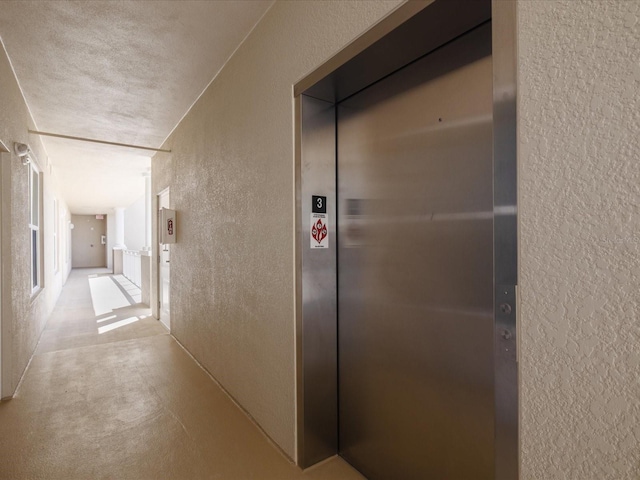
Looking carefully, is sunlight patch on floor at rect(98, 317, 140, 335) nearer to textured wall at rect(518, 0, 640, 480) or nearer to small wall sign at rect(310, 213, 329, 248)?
small wall sign at rect(310, 213, 329, 248)

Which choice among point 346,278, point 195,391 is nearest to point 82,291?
point 195,391

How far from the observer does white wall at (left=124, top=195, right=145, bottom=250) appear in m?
10.8

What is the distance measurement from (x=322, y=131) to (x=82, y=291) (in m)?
8.72

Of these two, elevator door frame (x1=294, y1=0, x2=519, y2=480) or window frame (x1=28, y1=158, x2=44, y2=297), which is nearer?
elevator door frame (x1=294, y1=0, x2=519, y2=480)

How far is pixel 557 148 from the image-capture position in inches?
31.5

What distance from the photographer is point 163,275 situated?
5164 mm

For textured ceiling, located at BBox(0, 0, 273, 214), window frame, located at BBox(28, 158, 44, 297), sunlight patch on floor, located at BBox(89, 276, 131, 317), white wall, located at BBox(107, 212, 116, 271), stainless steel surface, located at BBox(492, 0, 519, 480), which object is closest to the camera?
stainless steel surface, located at BBox(492, 0, 519, 480)

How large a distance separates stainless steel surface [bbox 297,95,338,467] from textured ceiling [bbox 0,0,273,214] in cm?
90

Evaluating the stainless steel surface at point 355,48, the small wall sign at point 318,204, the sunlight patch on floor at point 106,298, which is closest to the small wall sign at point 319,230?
the small wall sign at point 318,204

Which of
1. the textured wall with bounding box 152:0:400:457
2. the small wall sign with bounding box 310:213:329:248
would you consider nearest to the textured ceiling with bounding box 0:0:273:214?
the textured wall with bounding box 152:0:400:457

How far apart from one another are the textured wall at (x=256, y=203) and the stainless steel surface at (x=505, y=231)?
51 cm

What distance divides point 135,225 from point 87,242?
641 cm

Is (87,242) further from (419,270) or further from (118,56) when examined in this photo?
(419,270)

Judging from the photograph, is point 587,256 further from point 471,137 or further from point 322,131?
point 322,131
